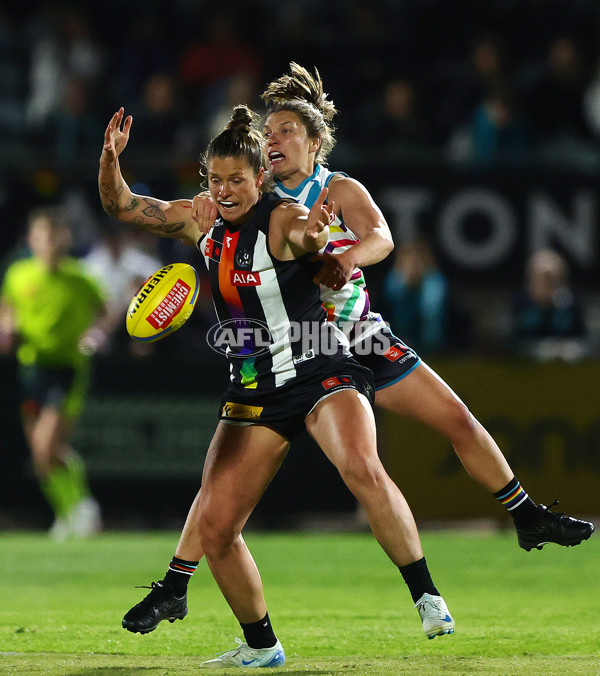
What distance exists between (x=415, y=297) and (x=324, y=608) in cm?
469

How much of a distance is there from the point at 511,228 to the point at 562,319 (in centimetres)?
158

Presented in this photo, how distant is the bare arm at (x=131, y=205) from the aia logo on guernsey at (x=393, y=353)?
108 centimetres

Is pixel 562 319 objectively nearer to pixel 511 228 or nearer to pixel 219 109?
pixel 511 228

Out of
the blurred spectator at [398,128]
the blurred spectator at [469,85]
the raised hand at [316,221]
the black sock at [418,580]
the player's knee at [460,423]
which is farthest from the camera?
the blurred spectator at [469,85]

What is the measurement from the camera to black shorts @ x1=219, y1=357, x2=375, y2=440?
517 cm

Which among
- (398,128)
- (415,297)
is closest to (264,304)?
(415,297)

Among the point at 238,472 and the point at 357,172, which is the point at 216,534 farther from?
the point at 357,172

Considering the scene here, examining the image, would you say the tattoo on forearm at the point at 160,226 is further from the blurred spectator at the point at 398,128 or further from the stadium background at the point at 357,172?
the blurred spectator at the point at 398,128

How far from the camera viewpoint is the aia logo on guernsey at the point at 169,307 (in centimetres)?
523

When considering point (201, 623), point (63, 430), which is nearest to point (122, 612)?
point (201, 623)

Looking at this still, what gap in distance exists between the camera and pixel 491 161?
12.4 meters

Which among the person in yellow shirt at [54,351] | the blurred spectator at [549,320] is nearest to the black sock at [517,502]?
the blurred spectator at [549,320]

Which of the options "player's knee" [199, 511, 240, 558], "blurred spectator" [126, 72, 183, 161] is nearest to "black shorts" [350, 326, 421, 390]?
"player's knee" [199, 511, 240, 558]

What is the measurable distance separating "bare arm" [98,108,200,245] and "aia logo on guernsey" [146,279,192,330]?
0.89 feet
